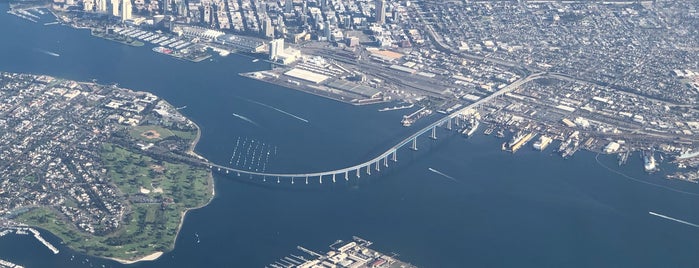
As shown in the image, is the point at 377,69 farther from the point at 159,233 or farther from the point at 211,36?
the point at 159,233

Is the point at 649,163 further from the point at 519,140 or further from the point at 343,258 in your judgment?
the point at 343,258

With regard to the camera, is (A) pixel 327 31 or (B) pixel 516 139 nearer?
(B) pixel 516 139

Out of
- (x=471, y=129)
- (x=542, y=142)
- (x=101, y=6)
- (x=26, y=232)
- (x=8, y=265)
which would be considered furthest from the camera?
(x=101, y=6)

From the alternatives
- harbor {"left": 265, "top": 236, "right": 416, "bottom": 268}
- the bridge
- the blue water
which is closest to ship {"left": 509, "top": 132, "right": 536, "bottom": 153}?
the blue water

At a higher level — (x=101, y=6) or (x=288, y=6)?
(x=288, y=6)

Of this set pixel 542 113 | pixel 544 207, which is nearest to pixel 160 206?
pixel 544 207

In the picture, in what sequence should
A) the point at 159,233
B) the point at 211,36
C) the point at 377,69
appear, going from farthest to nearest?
the point at 211,36, the point at 377,69, the point at 159,233

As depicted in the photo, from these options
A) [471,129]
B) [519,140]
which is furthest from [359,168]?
[519,140]

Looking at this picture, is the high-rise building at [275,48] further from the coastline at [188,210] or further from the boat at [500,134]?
the boat at [500,134]
